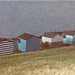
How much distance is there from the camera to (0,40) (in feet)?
98.0

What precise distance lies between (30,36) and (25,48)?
118 inches

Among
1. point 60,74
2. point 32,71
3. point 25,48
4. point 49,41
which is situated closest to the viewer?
point 60,74

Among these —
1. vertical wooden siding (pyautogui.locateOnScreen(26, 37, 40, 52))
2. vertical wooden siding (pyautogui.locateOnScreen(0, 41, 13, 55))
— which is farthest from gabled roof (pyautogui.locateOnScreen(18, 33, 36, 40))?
vertical wooden siding (pyautogui.locateOnScreen(0, 41, 13, 55))

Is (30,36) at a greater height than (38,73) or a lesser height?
greater

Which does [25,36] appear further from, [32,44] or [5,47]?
[5,47]

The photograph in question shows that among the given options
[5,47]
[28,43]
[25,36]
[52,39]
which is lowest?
[5,47]

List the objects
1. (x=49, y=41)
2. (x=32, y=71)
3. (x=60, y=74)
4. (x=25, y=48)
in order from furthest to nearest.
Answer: (x=49, y=41) → (x=25, y=48) → (x=32, y=71) → (x=60, y=74)

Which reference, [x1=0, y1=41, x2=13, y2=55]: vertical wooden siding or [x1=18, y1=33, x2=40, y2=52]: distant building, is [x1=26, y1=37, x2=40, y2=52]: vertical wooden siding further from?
[x1=0, y1=41, x2=13, y2=55]: vertical wooden siding

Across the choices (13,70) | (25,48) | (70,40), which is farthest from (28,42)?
(13,70)

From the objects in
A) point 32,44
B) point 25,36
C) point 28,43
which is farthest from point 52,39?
point 28,43

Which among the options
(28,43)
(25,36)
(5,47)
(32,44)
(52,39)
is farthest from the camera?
(52,39)

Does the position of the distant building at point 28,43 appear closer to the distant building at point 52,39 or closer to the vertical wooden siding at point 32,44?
the vertical wooden siding at point 32,44

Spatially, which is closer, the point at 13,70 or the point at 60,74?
the point at 60,74

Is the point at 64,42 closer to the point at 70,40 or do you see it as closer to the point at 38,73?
the point at 70,40
